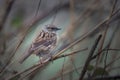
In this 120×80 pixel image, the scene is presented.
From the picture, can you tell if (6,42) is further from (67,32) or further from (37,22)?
(67,32)

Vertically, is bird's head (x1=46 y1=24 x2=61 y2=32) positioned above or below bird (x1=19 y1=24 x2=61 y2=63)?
above

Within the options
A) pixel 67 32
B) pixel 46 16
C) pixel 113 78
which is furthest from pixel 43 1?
pixel 113 78

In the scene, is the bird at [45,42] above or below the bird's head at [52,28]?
below

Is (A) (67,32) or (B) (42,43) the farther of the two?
(B) (42,43)

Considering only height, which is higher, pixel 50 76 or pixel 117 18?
pixel 117 18

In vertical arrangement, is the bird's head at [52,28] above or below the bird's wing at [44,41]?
above

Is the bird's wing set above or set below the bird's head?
below

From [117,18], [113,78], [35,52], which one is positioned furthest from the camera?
[35,52]

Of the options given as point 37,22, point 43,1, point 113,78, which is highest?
point 43,1

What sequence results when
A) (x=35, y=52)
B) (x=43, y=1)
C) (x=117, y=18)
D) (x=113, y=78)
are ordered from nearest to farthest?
(x=113, y=78)
(x=117, y=18)
(x=35, y=52)
(x=43, y=1)
